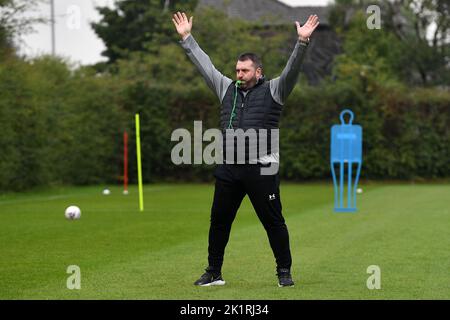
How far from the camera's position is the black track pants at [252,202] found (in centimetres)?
814

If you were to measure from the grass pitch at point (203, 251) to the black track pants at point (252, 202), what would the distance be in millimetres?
388

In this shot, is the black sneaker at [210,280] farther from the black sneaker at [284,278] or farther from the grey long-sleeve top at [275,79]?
the grey long-sleeve top at [275,79]

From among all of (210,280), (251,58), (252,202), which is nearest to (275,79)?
(251,58)

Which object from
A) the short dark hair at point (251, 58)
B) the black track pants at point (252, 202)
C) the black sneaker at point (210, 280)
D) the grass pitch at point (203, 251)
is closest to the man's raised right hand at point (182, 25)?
the short dark hair at point (251, 58)

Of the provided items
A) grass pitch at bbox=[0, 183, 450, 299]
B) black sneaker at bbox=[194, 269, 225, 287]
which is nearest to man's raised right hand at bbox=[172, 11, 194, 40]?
black sneaker at bbox=[194, 269, 225, 287]

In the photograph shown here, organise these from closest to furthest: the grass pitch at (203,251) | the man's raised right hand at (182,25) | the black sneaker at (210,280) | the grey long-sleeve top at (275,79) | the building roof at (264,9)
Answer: the grey long-sleeve top at (275,79), the grass pitch at (203,251), the black sneaker at (210,280), the man's raised right hand at (182,25), the building roof at (264,9)

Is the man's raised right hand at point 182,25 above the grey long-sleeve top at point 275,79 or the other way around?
above

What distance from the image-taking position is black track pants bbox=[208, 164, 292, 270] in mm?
8141

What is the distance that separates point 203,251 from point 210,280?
2.90m

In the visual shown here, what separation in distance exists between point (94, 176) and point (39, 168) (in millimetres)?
5129

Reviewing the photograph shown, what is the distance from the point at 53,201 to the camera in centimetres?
2156

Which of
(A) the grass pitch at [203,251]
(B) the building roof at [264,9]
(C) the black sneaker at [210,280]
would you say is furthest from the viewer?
(B) the building roof at [264,9]

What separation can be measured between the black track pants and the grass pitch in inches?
15.3

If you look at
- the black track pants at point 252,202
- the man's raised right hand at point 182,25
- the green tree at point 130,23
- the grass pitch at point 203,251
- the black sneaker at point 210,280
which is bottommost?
the grass pitch at point 203,251
